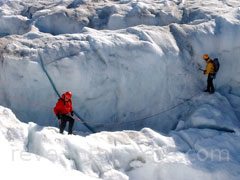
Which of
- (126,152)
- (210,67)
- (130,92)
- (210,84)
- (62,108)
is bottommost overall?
(126,152)

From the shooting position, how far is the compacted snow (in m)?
11.6

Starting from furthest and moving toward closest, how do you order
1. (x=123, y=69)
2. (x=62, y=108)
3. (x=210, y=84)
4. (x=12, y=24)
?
(x=12, y=24) < (x=210, y=84) < (x=123, y=69) < (x=62, y=108)

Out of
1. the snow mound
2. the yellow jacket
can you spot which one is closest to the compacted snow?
the yellow jacket

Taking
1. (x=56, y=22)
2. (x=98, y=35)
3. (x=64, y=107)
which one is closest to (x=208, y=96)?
(x=98, y=35)

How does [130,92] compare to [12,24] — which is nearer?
[130,92]

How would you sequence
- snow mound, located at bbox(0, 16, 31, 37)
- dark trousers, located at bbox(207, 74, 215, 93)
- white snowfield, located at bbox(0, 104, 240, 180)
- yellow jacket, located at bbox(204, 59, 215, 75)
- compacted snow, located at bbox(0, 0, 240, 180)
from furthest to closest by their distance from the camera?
snow mound, located at bbox(0, 16, 31, 37)
dark trousers, located at bbox(207, 74, 215, 93)
yellow jacket, located at bbox(204, 59, 215, 75)
compacted snow, located at bbox(0, 0, 240, 180)
white snowfield, located at bbox(0, 104, 240, 180)

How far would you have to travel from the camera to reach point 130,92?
14.2 metres

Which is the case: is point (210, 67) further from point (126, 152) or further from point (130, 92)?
point (126, 152)

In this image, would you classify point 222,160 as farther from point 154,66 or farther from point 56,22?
point 56,22

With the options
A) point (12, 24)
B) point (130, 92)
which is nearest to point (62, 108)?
point (130, 92)

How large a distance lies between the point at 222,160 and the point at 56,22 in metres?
8.10

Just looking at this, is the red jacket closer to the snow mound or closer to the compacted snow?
the compacted snow

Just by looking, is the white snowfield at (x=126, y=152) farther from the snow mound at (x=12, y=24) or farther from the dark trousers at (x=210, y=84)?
the snow mound at (x=12, y=24)

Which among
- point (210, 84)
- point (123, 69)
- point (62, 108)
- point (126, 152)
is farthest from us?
point (210, 84)
